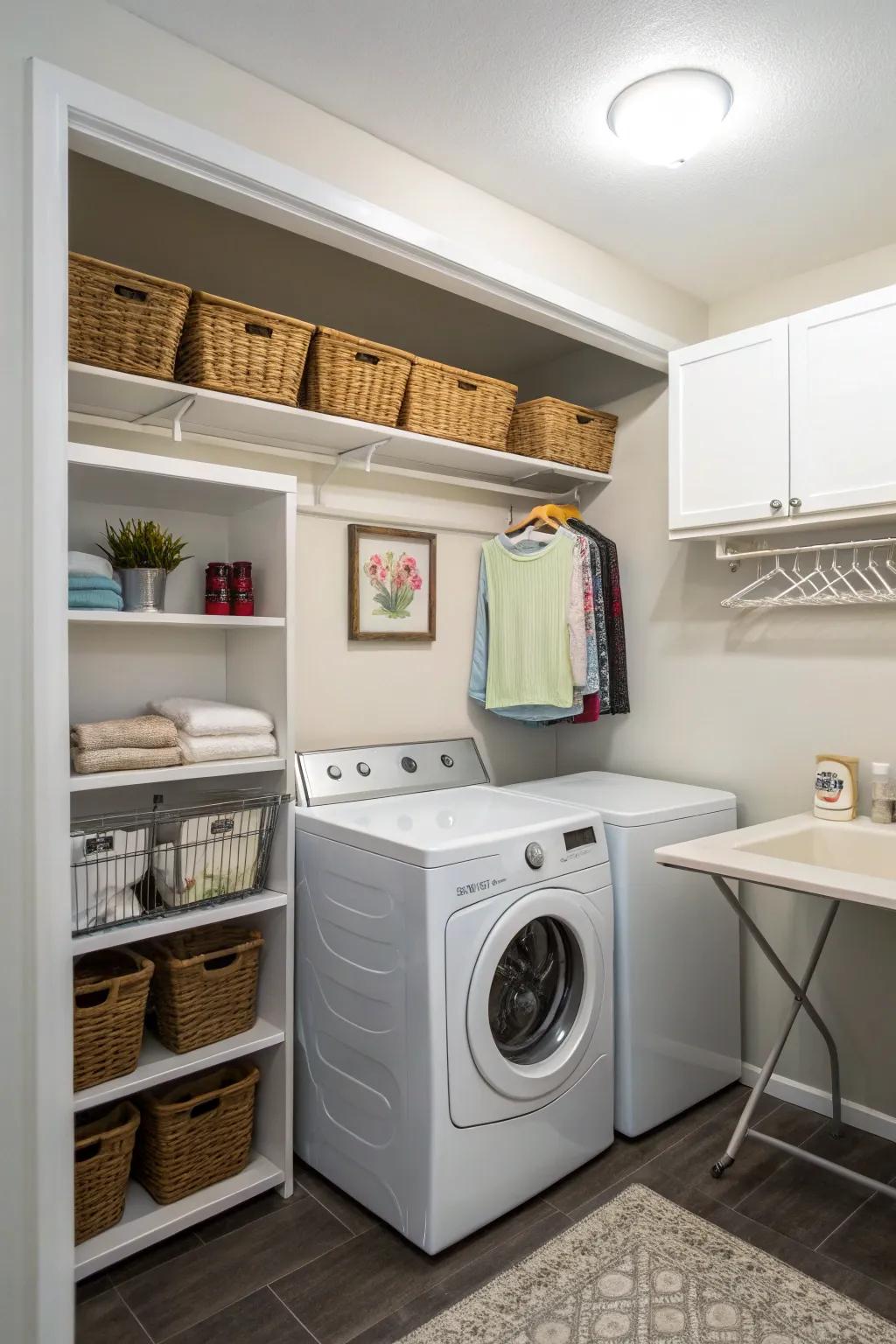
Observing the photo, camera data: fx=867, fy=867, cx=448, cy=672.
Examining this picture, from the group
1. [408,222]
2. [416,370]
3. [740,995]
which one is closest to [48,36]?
[408,222]

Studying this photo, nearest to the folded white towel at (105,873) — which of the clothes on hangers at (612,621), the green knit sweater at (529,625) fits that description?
the green knit sweater at (529,625)

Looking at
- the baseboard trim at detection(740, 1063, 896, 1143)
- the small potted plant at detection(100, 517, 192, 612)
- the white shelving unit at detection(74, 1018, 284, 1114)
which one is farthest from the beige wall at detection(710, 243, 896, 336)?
the white shelving unit at detection(74, 1018, 284, 1114)

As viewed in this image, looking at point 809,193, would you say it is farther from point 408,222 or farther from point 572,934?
point 572,934

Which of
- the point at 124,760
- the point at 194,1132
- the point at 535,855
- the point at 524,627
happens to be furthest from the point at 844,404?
the point at 194,1132

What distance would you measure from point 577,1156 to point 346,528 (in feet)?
6.44

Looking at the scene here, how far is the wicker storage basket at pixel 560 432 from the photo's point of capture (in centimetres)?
298

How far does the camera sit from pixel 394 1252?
2031 millimetres

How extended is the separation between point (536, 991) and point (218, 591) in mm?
1359

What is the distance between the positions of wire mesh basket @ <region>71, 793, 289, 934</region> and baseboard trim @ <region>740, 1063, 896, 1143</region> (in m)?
1.81

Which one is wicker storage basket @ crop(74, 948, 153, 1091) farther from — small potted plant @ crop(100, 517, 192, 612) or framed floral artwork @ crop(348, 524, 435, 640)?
framed floral artwork @ crop(348, 524, 435, 640)

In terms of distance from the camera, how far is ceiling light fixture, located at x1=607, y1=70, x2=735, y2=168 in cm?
190

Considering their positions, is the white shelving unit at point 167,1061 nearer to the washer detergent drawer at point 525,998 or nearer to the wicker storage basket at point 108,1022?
the wicker storage basket at point 108,1022

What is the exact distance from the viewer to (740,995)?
9.52ft

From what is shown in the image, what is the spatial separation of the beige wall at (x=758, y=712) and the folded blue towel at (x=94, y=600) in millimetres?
1911
